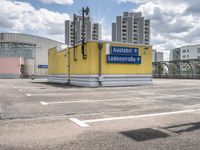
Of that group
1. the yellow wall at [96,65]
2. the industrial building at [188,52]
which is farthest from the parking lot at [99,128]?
the industrial building at [188,52]

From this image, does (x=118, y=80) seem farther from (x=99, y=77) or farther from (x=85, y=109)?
(x=85, y=109)

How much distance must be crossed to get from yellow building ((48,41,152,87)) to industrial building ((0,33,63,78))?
34082 millimetres

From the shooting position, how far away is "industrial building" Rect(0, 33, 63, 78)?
175ft

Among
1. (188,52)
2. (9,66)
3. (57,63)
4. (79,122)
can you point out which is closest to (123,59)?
(57,63)

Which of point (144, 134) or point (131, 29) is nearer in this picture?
point (144, 134)

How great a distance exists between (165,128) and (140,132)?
705mm

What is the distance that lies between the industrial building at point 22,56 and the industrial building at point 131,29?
26688 mm

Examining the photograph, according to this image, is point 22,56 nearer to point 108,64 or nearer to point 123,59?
point 123,59

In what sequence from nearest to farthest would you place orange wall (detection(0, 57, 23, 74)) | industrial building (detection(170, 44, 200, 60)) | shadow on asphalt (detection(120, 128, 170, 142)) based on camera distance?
shadow on asphalt (detection(120, 128, 170, 142)), orange wall (detection(0, 57, 23, 74)), industrial building (detection(170, 44, 200, 60))

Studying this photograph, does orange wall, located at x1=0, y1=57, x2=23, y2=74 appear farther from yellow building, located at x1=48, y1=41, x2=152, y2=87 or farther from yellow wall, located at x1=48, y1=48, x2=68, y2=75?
yellow building, located at x1=48, y1=41, x2=152, y2=87

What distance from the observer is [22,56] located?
214 feet

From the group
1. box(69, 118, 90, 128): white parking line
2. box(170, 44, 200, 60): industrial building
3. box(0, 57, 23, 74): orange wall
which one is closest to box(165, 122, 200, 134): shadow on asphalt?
box(69, 118, 90, 128): white parking line

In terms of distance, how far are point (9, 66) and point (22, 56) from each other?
12.1m

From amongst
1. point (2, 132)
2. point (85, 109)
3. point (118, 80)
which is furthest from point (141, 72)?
point (2, 132)
